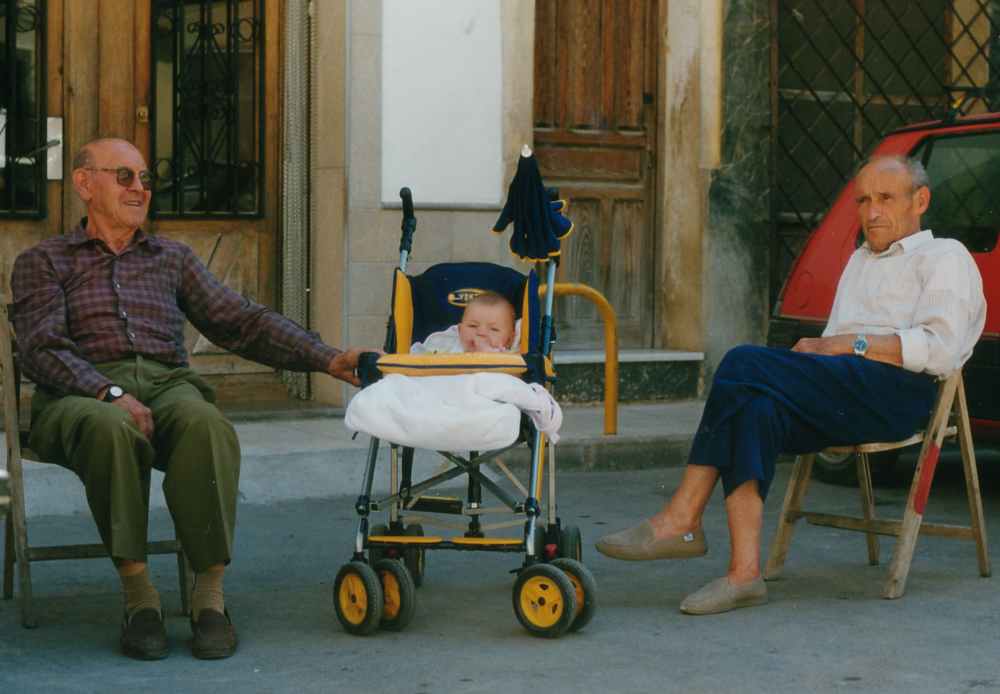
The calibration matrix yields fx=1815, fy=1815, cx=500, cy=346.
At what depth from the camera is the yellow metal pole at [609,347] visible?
29.4 feet

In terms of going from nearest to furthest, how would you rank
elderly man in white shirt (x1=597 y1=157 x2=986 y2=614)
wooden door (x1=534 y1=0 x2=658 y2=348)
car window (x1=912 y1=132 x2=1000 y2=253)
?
elderly man in white shirt (x1=597 y1=157 x2=986 y2=614) < car window (x1=912 y1=132 x2=1000 y2=253) < wooden door (x1=534 y1=0 x2=658 y2=348)

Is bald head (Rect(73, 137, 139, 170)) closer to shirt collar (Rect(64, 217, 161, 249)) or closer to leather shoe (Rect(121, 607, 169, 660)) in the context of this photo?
shirt collar (Rect(64, 217, 161, 249))

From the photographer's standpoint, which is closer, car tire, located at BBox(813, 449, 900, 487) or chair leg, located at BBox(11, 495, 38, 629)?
chair leg, located at BBox(11, 495, 38, 629)

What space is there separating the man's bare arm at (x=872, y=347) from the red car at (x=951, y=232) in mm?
1643

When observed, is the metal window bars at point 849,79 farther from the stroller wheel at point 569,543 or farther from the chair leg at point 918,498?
the stroller wheel at point 569,543

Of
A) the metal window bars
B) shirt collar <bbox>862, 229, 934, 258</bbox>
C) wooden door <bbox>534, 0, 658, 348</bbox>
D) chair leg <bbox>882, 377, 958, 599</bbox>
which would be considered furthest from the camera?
the metal window bars

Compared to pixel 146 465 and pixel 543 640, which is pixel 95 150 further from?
pixel 543 640

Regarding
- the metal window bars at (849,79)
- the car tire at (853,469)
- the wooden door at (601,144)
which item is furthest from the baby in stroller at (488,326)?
the metal window bars at (849,79)

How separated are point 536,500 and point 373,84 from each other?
4.92 m

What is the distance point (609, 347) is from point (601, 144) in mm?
2491

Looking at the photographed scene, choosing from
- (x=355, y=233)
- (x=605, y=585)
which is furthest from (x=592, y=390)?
(x=605, y=585)

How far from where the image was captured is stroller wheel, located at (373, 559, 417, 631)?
5.48 meters

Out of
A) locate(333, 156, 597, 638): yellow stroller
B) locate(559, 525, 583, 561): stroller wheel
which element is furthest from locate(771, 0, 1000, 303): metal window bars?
locate(559, 525, 583, 561): stroller wheel

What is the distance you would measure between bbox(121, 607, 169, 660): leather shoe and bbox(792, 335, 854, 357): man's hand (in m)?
2.40
